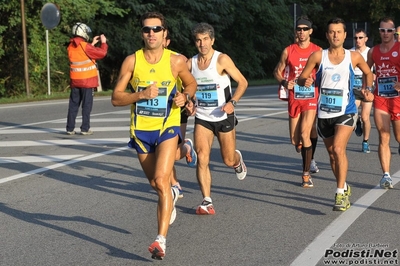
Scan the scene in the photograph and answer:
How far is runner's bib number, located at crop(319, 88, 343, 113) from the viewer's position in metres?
9.23

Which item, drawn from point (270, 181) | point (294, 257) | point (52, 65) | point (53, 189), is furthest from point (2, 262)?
point (52, 65)

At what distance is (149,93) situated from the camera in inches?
276

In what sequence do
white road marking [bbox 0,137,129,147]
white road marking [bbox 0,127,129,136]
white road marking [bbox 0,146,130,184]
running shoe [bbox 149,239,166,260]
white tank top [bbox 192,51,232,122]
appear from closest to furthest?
running shoe [bbox 149,239,166,260] < white tank top [bbox 192,51,232,122] < white road marking [bbox 0,146,130,184] < white road marking [bbox 0,137,129,147] < white road marking [bbox 0,127,129,136]

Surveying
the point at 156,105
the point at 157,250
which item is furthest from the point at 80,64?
the point at 157,250

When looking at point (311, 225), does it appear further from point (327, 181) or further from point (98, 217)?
point (327, 181)

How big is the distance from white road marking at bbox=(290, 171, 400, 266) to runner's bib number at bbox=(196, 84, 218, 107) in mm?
1757

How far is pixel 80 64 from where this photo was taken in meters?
16.1

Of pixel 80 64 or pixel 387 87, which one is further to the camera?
pixel 80 64

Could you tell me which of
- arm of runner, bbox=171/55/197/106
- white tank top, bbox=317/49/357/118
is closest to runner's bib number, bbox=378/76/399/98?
white tank top, bbox=317/49/357/118

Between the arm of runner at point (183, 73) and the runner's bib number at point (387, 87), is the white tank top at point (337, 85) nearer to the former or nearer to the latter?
the runner's bib number at point (387, 87)

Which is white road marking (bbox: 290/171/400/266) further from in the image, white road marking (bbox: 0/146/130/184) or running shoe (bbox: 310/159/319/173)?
white road marking (bbox: 0/146/130/184)

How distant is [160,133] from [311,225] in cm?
177

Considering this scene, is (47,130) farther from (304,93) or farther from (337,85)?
(337,85)

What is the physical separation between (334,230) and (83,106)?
9023 mm
